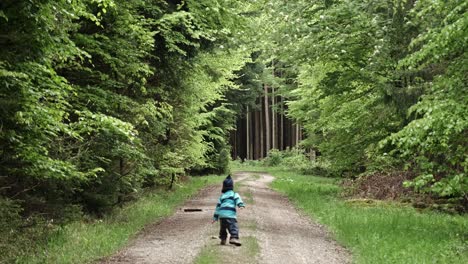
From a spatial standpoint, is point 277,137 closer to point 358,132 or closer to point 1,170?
point 358,132

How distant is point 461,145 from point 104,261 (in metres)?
8.96

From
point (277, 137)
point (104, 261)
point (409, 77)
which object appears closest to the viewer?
point (104, 261)

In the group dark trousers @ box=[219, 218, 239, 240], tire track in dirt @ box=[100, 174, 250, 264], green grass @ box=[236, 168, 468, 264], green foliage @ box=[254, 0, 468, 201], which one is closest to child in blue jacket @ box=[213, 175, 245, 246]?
dark trousers @ box=[219, 218, 239, 240]

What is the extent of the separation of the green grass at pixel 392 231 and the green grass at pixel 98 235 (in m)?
5.58

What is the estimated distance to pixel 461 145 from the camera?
12133 mm

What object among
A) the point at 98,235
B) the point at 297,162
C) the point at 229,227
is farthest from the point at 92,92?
the point at 297,162

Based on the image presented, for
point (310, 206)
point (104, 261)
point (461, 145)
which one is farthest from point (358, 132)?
point (104, 261)

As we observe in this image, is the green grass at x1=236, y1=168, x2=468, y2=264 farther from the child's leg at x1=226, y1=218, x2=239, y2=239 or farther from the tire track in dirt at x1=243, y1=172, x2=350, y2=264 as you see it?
the child's leg at x1=226, y1=218, x2=239, y2=239

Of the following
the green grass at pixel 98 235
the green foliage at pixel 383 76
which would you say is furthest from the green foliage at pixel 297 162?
the green grass at pixel 98 235

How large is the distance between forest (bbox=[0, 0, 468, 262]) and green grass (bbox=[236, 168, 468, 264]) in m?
1.19

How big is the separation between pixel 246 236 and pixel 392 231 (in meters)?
4.01

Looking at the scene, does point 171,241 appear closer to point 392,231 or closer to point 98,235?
point 98,235

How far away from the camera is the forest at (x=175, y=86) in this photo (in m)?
8.66

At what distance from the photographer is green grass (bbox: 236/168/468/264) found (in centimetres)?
1028
